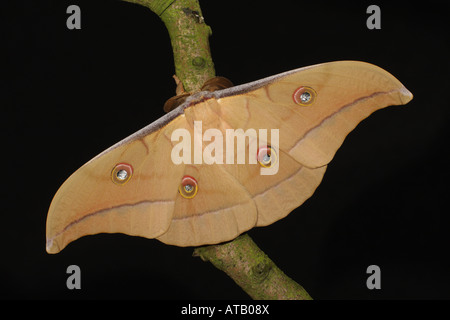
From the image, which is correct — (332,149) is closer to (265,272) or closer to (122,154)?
(265,272)

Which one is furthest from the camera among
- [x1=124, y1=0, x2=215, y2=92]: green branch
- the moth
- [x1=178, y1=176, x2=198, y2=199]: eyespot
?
[x1=124, y1=0, x2=215, y2=92]: green branch

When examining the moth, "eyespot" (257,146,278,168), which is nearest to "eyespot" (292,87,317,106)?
the moth

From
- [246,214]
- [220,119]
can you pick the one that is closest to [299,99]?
[220,119]

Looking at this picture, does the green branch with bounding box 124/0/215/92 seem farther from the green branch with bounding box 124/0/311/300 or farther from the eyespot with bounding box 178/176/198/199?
the eyespot with bounding box 178/176/198/199

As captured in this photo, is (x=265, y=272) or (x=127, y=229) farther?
(x=265, y=272)

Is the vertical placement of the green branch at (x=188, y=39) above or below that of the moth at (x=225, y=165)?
above

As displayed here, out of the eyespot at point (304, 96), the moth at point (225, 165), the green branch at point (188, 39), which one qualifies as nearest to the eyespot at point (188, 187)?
the moth at point (225, 165)

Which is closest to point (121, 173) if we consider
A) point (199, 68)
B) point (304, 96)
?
point (199, 68)

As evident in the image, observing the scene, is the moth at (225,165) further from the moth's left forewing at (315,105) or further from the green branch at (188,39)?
the green branch at (188,39)

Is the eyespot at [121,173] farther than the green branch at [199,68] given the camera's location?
No
